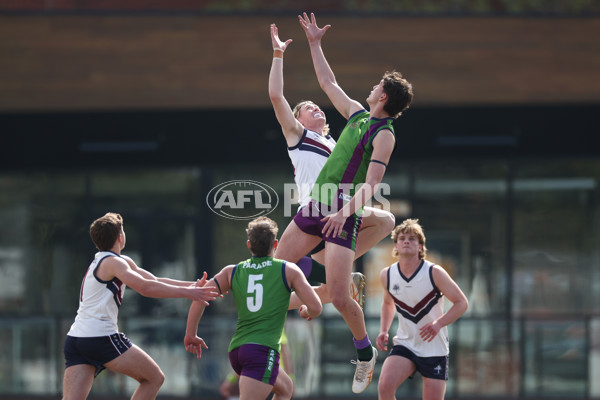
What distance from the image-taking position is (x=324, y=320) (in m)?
13.8

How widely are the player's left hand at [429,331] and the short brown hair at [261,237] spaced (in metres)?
2.03

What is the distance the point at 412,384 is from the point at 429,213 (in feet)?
14.0

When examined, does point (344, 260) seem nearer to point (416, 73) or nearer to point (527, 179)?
point (416, 73)

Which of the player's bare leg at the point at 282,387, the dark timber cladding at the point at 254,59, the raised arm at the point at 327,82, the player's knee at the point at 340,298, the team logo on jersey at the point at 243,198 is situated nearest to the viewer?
the player's bare leg at the point at 282,387

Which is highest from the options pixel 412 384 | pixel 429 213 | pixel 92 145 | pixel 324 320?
pixel 92 145

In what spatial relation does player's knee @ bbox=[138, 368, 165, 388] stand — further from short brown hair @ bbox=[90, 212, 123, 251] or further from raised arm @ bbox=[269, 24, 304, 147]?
raised arm @ bbox=[269, 24, 304, 147]

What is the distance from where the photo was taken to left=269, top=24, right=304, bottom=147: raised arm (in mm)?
7844

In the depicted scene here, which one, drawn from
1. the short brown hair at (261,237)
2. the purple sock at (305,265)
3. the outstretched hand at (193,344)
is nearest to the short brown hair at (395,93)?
the short brown hair at (261,237)

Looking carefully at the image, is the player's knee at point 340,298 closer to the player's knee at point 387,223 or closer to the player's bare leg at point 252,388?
the player's knee at point 387,223

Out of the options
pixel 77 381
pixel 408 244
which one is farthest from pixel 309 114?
pixel 77 381

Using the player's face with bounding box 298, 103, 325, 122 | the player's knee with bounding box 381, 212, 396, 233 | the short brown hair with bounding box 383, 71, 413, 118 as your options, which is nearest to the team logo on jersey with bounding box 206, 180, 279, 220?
the player's face with bounding box 298, 103, 325, 122

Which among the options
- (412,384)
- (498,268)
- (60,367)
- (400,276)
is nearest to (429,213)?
(498,268)

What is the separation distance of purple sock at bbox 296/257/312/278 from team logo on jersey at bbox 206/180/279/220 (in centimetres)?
703

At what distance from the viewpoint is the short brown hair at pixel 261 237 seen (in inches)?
267
